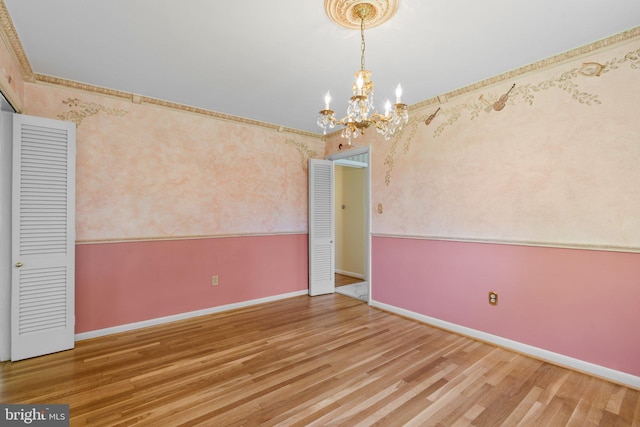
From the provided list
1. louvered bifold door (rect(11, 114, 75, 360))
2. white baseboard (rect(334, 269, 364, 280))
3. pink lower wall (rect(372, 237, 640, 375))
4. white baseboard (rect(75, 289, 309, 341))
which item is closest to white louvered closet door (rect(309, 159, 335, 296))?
white baseboard (rect(75, 289, 309, 341))

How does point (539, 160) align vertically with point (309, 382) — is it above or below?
above

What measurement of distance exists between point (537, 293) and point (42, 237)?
4438 millimetres

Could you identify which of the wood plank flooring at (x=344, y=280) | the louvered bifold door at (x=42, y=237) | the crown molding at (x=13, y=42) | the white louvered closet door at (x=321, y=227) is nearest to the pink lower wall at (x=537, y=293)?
the white louvered closet door at (x=321, y=227)

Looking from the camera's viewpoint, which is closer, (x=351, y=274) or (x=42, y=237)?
(x=42, y=237)

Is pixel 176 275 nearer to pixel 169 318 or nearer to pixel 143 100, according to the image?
pixel 169 318

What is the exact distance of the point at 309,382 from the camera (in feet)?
7.38

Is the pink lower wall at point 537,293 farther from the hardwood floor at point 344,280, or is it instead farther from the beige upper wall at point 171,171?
the beige upper wall at point 171,171

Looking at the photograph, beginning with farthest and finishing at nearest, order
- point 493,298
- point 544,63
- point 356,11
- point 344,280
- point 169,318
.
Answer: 1. point 344,280
2. point 169,318
3. point 493,298
4. point 544,63
5. point 356,11

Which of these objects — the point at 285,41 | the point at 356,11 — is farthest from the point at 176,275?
the point at 356,11

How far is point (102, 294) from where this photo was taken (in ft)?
10.2

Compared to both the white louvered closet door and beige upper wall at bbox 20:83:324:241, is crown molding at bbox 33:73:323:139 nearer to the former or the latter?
beige upper wall at bbox 20:83:324:241

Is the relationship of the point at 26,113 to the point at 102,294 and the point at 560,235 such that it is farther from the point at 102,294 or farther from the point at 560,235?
the point at 560,235

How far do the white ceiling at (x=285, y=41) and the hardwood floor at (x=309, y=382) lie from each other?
8.45 ft

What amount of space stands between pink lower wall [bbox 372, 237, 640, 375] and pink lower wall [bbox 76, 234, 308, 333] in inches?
72.1
